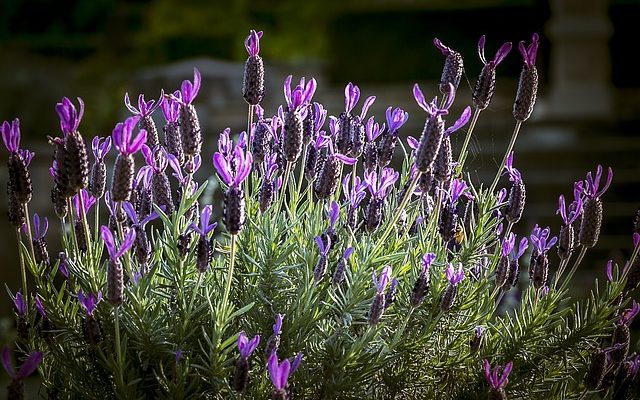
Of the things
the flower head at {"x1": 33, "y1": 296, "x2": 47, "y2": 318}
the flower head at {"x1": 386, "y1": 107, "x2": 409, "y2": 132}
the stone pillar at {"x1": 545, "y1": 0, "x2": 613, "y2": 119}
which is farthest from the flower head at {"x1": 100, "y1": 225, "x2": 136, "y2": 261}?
the stone pillar at {"x1": 545, "y1": 0, "x2": 613, "y2": 119}

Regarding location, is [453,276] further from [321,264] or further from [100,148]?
[100,148]

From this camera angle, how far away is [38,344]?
4.40 feet

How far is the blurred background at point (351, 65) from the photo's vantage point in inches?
285

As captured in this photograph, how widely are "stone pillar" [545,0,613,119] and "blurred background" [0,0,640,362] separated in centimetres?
1

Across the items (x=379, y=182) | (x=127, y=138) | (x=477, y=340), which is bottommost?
(x=477, y=340)

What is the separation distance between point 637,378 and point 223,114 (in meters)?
8.25

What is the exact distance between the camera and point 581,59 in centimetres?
873

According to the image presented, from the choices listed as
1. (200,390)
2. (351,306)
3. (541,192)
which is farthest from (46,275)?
(541,192)

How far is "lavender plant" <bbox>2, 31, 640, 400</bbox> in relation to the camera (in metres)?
1.18

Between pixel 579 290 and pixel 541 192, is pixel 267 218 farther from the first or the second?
pixel 541 192

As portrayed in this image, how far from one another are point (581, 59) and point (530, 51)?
7884 millimetres

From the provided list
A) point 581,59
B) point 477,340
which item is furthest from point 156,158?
point 581,59

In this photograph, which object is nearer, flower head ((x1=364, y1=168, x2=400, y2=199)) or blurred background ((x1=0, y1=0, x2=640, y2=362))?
flower head ((x1=364, y1=168, x2=400, y2=199))

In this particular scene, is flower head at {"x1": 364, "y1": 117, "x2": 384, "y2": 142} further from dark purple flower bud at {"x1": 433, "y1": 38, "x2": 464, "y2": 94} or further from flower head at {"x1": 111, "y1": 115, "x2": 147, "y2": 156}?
flower head at {"x1": 111, "y1": 115, "x2": 147, "y2": 156}
